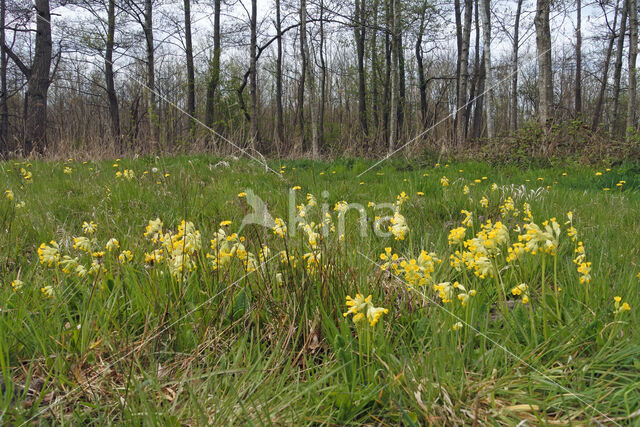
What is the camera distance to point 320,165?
7.75 meters

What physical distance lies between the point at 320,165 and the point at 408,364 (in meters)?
6.65

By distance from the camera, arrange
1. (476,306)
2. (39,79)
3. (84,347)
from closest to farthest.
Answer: (84,347)
(476,306)
(39,79)

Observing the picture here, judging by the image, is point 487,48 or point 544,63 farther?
point 487,48

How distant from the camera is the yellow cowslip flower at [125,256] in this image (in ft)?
6.22

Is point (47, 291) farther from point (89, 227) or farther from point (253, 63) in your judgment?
point (253, 63)

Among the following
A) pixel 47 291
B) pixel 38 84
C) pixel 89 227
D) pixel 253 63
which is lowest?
pixel 47 291

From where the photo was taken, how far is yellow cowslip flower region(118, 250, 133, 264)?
189 cm

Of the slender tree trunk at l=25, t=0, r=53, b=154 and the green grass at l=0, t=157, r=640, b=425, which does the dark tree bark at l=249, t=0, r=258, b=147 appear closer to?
the slender tree trunk at l=25, t=0, r=53, b=154

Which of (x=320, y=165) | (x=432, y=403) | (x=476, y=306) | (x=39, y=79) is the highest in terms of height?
(x=39, y=79)


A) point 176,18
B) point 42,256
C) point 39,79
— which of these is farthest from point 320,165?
point 176,18

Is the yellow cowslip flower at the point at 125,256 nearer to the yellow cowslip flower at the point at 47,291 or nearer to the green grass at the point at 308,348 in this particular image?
the green grass at the point at 308,348

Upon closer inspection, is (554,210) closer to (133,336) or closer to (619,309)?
(619,309)

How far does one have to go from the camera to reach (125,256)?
207 cm

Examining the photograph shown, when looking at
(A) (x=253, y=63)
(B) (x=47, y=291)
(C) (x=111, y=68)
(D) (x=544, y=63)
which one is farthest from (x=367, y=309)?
(C) (x=111, y=68)
